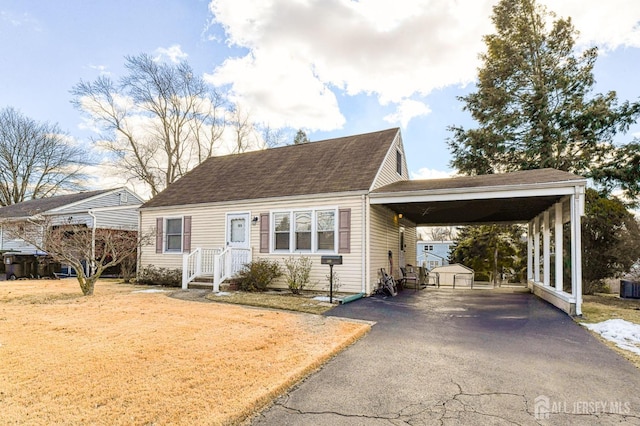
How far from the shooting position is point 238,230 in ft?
39.3

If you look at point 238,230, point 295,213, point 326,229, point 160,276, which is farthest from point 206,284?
point 326,229

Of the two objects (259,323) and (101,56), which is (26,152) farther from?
(259,323)

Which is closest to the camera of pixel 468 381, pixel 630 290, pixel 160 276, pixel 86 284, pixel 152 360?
pixel 468 381

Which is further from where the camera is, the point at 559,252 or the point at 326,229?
the point at 326,229

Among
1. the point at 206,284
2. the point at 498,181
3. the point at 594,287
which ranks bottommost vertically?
the point at 594,287

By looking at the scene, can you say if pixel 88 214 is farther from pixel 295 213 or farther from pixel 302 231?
pixel 302 231

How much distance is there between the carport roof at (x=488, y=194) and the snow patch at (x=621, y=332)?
9.02ft

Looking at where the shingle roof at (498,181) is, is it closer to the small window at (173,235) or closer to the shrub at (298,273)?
the shrub at (298,273)

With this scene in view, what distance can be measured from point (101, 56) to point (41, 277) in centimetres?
986

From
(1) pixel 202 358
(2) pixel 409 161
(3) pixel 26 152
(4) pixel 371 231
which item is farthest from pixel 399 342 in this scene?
(3) pixel 26 152

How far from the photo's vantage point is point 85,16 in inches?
496

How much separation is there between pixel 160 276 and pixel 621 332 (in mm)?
12639

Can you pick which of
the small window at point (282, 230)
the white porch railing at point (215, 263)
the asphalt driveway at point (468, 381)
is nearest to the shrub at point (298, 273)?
the small window at point (282, 230)

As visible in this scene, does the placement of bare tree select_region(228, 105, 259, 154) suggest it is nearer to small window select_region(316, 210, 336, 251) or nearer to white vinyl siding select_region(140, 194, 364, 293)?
white vinyl siding select_region(140, 194, 364, 293)
